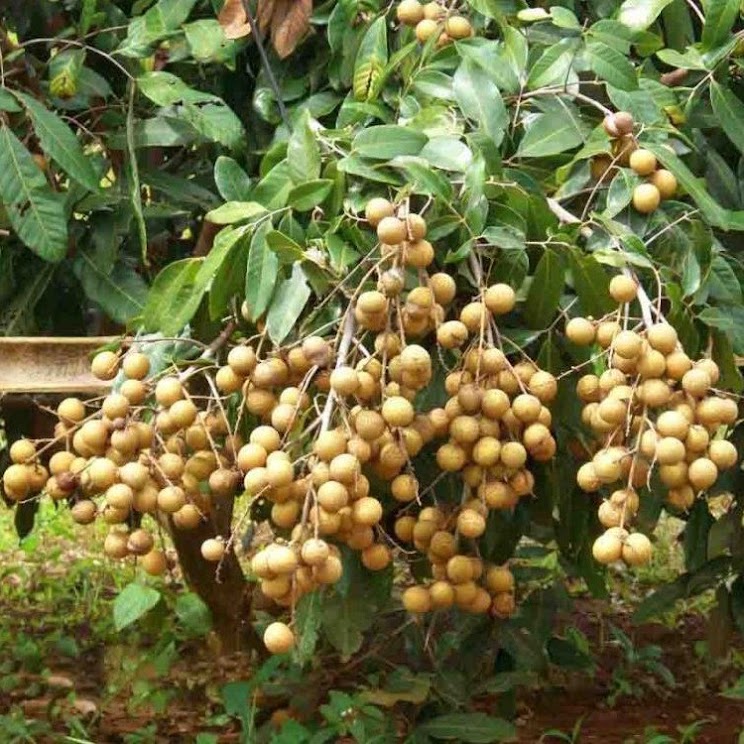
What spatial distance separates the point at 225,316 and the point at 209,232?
51cm

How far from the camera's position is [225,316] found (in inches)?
52.8

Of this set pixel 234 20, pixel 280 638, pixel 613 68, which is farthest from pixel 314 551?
pixel 234 20

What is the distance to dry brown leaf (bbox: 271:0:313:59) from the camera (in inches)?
64.0

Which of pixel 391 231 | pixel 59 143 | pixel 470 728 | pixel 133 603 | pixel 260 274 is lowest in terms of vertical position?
pixel 470 728

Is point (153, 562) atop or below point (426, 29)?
below

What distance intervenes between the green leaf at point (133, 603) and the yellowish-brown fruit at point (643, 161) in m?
0.60

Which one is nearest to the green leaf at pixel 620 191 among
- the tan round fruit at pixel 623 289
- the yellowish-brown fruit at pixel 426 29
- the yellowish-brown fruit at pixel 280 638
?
the tan round fruit at pixel 623 289

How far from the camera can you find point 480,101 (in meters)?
1.33

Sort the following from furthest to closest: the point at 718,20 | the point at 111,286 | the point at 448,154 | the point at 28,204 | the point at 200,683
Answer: the point at 200,683
the point at 111,286
the point at 28,204
the point at 718,20
the point at 448,154

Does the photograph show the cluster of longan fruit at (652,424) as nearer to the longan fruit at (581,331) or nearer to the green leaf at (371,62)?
the longan fruit at (581,331)

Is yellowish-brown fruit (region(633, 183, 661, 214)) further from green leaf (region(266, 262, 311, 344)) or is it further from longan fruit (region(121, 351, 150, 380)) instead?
longan fruit (region(121, 351, 150, 380))

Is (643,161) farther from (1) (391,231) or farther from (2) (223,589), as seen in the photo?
(2) (223,589)

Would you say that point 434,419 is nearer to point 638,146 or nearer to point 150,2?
point 638,146

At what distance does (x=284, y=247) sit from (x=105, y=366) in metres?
0.22
